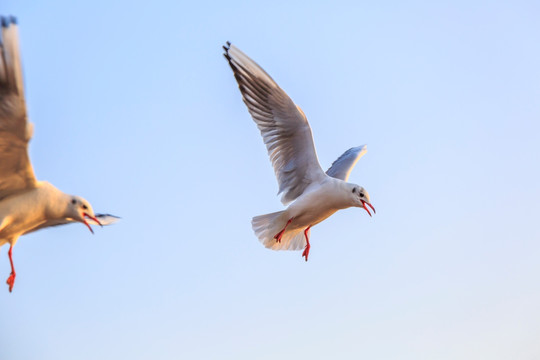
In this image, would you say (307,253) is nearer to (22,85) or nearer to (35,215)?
(35,215)

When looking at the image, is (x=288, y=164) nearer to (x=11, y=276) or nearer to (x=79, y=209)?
(x=79, y=209)

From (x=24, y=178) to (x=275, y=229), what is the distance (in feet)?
10.6

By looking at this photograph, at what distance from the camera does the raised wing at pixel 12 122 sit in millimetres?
6898

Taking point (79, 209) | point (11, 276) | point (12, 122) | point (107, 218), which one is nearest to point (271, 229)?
point (107, 218)

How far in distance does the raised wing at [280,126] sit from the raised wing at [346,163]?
5.72 feet

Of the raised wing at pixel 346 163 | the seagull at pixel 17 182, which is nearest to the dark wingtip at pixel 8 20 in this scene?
the seagull at pixel 17 182

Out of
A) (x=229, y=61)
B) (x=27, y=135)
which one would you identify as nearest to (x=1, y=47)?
(x=27, y=135)

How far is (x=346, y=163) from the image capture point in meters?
12.6

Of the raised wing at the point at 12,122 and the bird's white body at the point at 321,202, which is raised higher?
the raised wing at the point at 12,122

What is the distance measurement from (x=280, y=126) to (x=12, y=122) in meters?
3.49

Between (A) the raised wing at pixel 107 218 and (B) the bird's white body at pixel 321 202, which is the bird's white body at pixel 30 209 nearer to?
(A) the raised wing at pixel 107 218

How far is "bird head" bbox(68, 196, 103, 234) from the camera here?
868 cm

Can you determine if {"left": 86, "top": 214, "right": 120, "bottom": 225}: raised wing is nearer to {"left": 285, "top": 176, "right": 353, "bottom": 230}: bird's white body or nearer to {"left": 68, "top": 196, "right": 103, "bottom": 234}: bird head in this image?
{"left": 68, "top": 196, "right": 103, "bottom": 234}: bird head

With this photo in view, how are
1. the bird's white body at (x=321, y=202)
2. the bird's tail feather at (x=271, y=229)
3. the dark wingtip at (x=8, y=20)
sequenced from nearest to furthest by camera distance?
the dark wingtip at (x=8, y=20) < the bird's white body at (x=321, y=202) < the bird's tail feather at (x=271, y=229)
